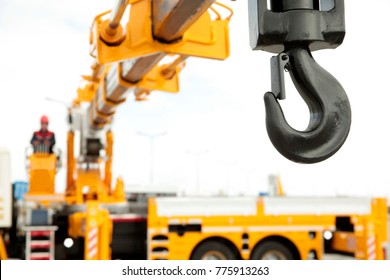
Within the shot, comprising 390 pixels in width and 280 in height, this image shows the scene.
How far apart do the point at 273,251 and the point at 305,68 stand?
6.66 meters

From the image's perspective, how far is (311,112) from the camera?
190 cm

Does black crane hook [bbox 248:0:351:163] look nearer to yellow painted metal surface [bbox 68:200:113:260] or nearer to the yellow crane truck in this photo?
the yellow crane truck

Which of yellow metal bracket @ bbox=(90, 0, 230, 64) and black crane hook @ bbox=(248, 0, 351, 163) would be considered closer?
black crane hook @ bbox=(248, 0, 351, 163)

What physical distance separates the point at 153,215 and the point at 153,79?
7.97 ft

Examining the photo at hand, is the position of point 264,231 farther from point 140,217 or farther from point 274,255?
point 140,217

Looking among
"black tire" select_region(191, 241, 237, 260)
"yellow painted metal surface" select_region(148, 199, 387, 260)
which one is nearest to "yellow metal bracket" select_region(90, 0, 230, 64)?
"yellow painted metal surface" select_region(148, 199, 387, 260)

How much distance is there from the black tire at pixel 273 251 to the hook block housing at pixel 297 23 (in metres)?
6.56

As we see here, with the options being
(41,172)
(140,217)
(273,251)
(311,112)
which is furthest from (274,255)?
(311,112)

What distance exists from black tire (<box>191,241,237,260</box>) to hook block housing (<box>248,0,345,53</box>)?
20.7 ft

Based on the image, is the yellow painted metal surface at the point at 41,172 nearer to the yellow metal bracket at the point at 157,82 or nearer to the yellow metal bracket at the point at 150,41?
the yellow metal bracket at the point at 157,82

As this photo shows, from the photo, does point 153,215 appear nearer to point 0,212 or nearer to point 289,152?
point 0,212

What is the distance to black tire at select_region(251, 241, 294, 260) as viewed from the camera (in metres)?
8.11

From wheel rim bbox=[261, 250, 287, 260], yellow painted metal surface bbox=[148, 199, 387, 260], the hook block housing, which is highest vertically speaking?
the hook block housing

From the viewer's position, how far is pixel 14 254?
329 inches
